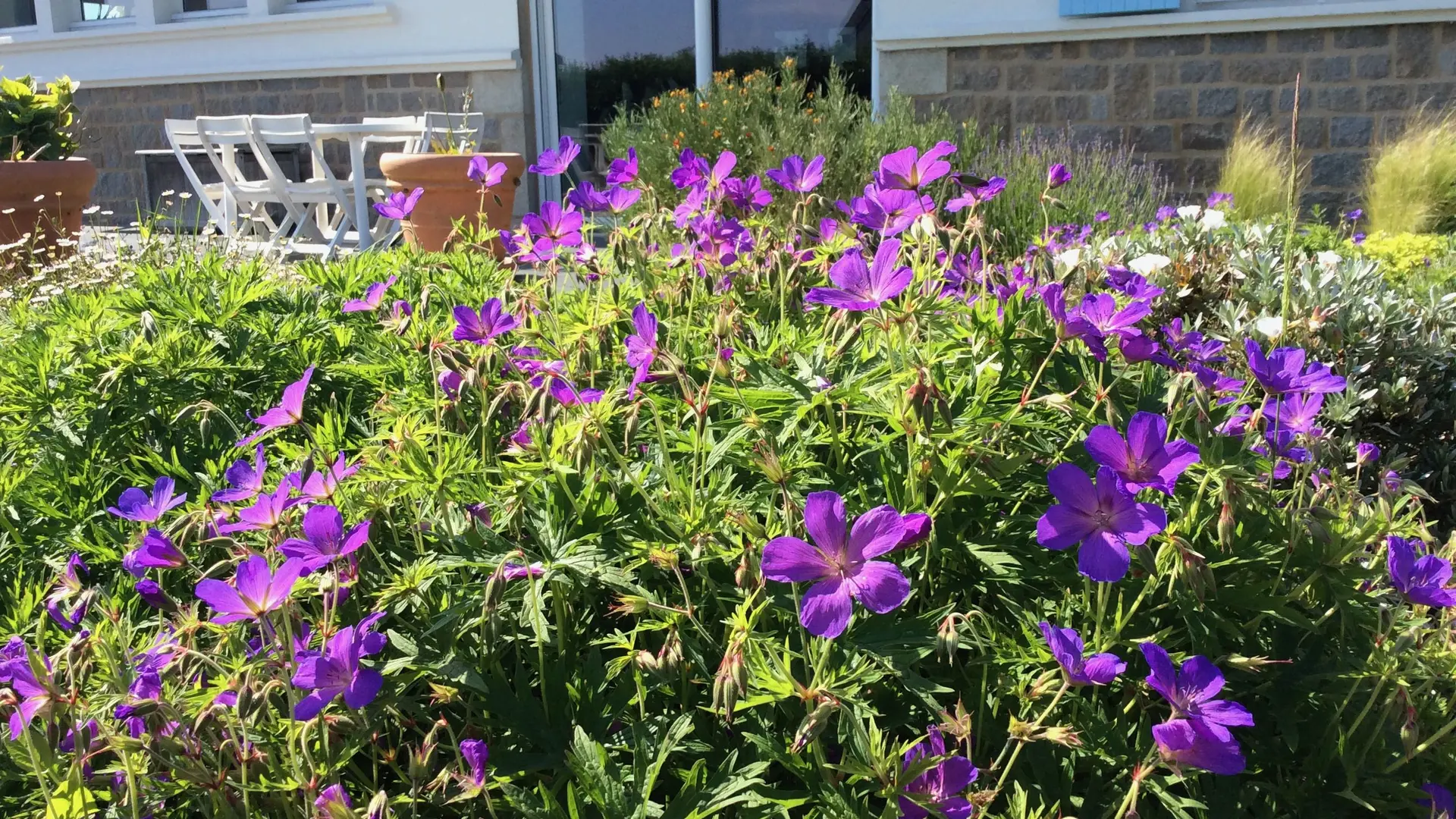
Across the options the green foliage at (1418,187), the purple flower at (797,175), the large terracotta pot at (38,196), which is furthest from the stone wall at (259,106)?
the purple flower at (797,175)

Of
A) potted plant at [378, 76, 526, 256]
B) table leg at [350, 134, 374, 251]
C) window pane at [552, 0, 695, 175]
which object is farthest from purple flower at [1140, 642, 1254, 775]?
window pane at [552, 0, 695, 175]

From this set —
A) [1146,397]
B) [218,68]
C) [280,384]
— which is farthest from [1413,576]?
[218,68]

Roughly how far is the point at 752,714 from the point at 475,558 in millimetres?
310

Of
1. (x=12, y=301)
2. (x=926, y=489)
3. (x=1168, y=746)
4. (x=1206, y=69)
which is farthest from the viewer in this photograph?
(x=1206, y=69)

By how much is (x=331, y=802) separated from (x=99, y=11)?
12.3 meters

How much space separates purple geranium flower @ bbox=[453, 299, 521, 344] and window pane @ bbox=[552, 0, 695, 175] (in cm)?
747

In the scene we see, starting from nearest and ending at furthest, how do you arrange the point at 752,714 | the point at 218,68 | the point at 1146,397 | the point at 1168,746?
the point at 1168,746
the point at 752,714
the point at 1146,397
the point at 218,68

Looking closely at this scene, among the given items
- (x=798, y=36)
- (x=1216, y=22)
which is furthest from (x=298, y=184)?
(x=1216, y=22)

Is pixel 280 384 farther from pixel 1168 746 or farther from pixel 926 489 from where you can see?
pixel 1168 746

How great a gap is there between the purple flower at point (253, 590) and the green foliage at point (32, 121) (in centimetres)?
600

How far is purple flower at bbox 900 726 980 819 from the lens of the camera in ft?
2.83

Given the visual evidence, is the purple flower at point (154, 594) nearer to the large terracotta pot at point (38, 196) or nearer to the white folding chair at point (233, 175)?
the large terracotta pot at point (38, 196)

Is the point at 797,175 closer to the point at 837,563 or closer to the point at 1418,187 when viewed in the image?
the point at 837,563

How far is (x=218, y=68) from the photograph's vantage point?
9266mm
